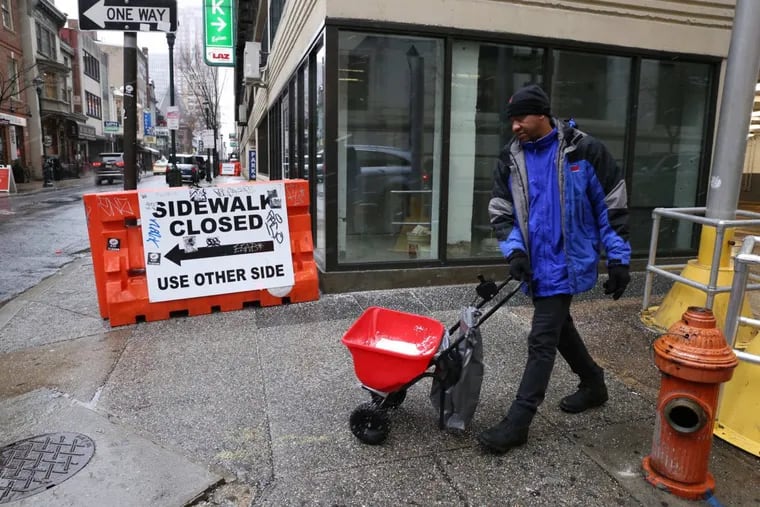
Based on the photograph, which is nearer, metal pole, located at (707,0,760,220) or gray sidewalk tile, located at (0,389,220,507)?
gray sidewalk tile, located at (0,389,220,507)

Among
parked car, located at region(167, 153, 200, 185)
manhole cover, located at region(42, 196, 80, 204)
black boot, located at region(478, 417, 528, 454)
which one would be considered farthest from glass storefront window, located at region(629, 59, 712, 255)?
manhole cover, located at region(42, 196, 80, 204)

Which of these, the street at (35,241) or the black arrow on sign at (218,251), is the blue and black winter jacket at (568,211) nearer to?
the black arrow on sign at (218,251)

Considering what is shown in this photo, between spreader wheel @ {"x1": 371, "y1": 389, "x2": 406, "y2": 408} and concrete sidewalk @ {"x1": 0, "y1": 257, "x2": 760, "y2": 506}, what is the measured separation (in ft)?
0.57

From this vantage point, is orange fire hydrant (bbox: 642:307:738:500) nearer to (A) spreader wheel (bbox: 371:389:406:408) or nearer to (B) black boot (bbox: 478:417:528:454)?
(B) black boot (bbox: 478:417:528:454)

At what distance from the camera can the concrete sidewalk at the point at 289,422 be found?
2840 millimetres

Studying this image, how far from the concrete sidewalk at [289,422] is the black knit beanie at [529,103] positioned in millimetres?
1882

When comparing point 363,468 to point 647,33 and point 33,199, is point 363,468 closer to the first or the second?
point 647,33

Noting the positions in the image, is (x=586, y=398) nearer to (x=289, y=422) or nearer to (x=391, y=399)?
(x=391, y=399)

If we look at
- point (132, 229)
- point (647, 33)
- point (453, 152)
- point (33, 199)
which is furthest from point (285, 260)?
point (33, 199)

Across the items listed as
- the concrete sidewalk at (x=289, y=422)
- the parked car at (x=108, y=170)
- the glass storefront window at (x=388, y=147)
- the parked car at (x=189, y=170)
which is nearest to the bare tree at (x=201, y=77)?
the parked car at (x=189, y=170)

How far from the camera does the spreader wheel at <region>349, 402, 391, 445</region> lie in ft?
10.4

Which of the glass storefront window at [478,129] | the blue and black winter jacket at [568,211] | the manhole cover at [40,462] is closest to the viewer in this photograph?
the manhole cover at [40,462]

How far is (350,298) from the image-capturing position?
20.2ft

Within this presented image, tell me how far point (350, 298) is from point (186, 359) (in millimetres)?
2037
